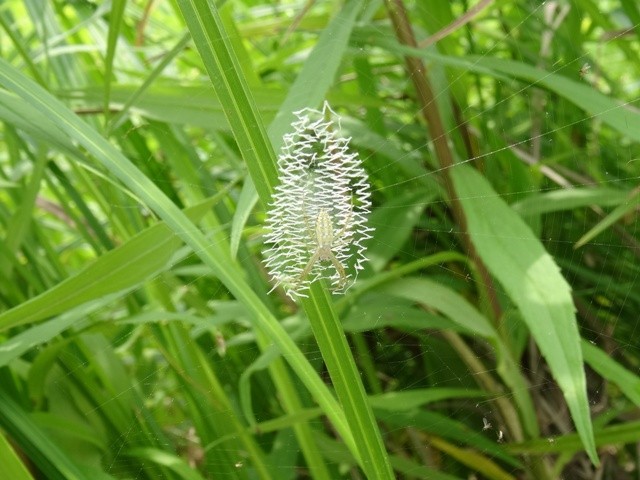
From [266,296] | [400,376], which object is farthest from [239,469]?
[400,376]

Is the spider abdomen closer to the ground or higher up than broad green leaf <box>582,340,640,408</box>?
higher up

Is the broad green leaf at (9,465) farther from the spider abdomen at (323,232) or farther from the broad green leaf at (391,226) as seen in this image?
the broad green leaf at (391,226)

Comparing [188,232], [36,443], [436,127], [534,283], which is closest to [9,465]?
[36,443]

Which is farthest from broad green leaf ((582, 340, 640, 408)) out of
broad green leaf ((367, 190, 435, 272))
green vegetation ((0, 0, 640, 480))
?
broad green leaf ((367, 190, 435, 272))

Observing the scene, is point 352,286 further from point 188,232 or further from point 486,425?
point 188,232

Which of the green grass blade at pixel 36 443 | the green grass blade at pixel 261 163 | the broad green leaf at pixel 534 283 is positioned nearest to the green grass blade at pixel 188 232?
the green grass blade at pixel 261 163

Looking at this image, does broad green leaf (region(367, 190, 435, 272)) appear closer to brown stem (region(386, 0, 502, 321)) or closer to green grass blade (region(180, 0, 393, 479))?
brown stem (region(386, 0, 502, 321))

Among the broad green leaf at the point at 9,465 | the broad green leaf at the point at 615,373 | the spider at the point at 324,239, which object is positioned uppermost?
the spider at the point at 324,239
